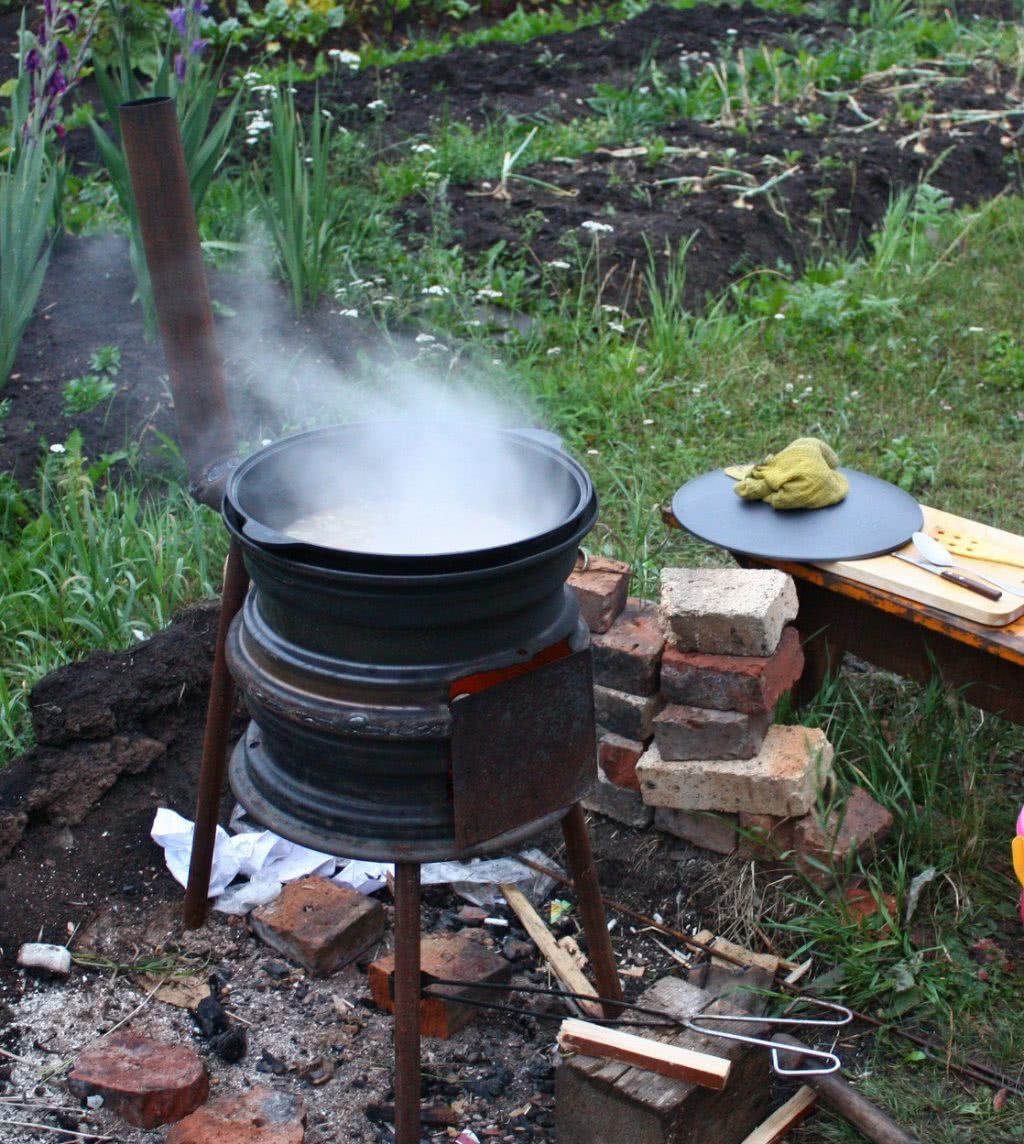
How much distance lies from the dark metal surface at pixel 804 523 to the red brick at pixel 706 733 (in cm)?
45

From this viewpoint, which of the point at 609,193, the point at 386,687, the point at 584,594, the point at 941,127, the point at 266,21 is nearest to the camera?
the point at 386,687

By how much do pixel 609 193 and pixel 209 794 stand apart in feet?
15.5

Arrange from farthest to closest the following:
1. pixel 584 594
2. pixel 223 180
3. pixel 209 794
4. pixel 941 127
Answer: pixel 941 127 < pixel 223 180 < pixel 584 594 < pixel 209 794

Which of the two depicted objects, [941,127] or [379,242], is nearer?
[379,242]

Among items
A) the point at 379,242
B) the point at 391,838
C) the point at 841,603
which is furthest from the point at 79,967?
the point at 379,242

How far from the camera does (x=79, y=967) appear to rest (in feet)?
9.11

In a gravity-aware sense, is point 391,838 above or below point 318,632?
below

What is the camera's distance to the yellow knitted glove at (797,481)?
328 cm

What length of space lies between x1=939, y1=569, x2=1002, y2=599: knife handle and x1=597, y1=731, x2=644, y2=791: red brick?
2.70 feet

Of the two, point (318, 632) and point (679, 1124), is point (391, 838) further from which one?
point (679, 1124)

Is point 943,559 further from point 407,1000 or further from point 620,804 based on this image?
point 407,1000

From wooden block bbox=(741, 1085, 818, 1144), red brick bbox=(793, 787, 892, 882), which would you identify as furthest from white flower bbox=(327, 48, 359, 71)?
wooden block bbox=(741, 1085, 818, 1144)

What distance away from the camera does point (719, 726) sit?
290 centimetres

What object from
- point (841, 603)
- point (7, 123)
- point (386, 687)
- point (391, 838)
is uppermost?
point (7, 123)
